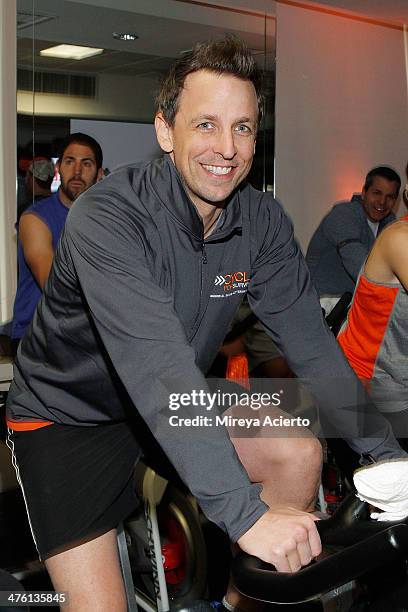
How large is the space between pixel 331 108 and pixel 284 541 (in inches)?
233

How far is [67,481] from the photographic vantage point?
170 centimetres

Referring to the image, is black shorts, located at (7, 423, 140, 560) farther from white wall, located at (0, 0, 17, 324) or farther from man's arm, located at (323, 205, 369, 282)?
white wall, located at (0, 0, 17, 324)

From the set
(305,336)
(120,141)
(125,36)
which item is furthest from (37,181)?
(305,336)

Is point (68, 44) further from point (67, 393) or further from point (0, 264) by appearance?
point (67, 393)

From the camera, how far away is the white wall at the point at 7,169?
494cm

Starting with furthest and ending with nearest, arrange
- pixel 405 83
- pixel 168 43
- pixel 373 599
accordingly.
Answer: pixel 405 83 < pixel 168 43 < pixel 373 599

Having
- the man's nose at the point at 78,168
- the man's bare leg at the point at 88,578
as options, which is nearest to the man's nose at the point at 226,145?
the man's bare leg at the point at 88,578

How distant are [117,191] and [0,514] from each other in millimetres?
2513

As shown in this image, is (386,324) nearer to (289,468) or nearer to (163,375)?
(289,468)

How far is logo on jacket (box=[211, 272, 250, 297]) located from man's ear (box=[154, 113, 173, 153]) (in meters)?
0.26

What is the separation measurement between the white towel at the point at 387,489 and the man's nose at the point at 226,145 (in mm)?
580

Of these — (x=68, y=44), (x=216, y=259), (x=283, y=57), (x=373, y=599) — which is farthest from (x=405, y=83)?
(x=373, y=599)

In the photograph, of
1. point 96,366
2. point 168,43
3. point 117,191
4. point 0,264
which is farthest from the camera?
point 168,43

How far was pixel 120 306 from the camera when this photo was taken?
1.28 m
